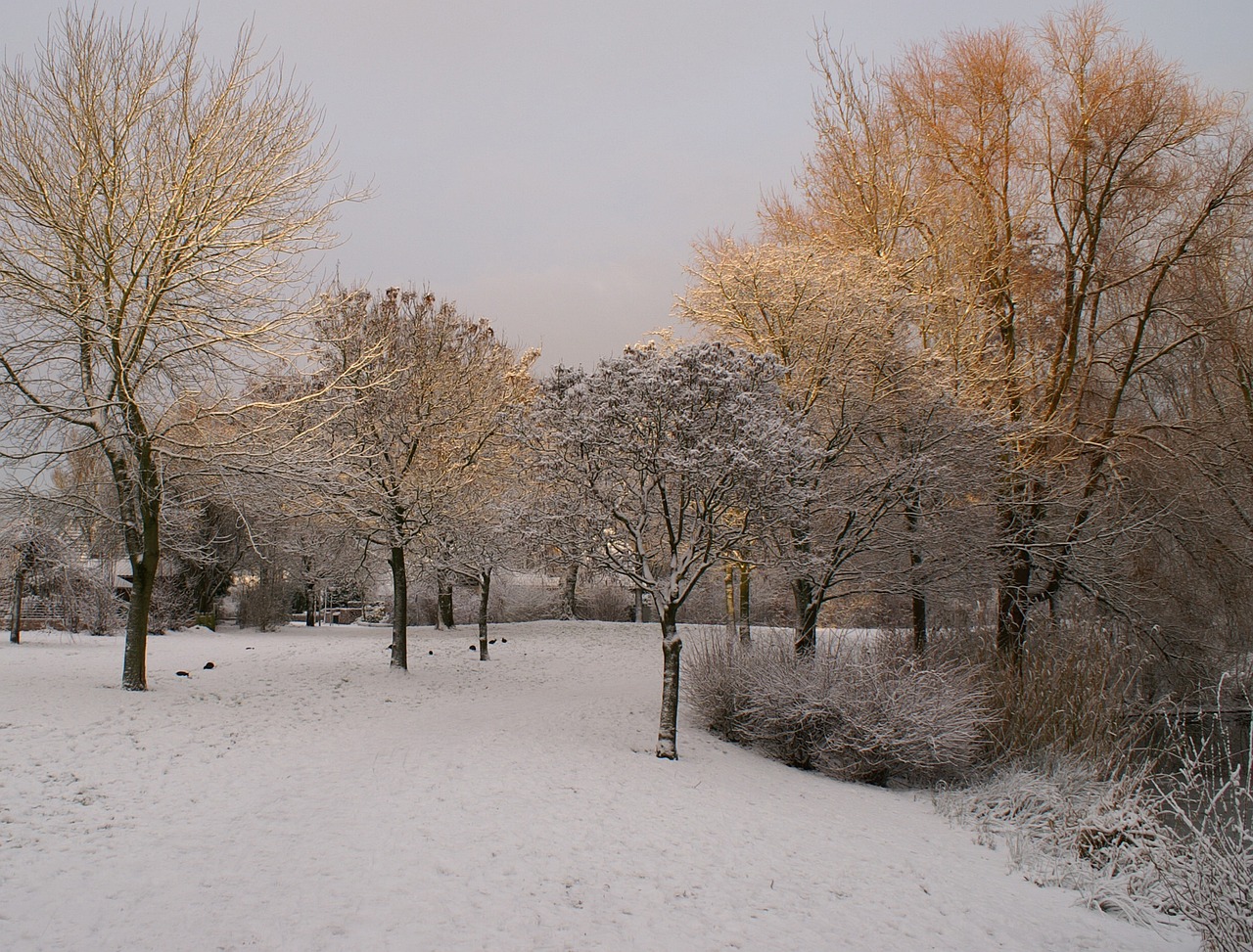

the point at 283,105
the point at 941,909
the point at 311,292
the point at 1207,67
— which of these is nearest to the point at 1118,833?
the point at 941,909

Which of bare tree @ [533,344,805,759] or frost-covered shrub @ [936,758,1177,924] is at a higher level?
bare tree @ [533,344,805,759]

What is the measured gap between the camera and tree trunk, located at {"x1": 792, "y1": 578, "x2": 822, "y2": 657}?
13828 mm

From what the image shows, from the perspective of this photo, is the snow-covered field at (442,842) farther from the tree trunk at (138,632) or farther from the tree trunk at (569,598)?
the tree trunk at (569,598)

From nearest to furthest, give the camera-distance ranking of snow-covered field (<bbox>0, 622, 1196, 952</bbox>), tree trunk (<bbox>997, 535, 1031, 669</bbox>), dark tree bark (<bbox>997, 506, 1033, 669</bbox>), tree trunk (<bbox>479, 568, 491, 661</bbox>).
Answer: snow-covered field (<bbox>0, 622, 1196, 952</bbox>), tree trunk (<bbox>997, 535, 1031, 669</bbox>), dark tree bark (<bbox>997, 506, 1033, 669</bbox>), tree trunk (<bbox>479, 568, 491, 661</bbox>)

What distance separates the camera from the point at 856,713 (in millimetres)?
11148

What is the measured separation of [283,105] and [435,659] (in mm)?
13033

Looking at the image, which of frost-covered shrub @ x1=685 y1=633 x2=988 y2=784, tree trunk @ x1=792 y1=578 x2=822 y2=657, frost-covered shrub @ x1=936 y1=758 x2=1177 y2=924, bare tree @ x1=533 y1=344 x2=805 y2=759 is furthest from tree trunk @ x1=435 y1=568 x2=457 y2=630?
frost-covered shrub @ x1=936 y1=758 x2=1177 y2=924

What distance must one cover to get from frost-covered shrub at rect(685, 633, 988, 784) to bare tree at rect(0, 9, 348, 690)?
9.21 metres

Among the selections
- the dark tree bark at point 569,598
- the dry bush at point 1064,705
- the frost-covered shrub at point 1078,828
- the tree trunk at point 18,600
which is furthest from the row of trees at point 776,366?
the dark tree bark at point 569,598

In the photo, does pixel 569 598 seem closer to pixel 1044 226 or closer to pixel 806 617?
pixel 806 617

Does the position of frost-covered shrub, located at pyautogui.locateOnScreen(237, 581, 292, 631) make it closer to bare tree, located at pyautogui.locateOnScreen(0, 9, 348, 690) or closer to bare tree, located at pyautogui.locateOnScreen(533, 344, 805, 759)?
bare tree, located at pyautogui.locateOnScreen(0, 9, 348, 690)

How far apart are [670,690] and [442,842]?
15.3 feet

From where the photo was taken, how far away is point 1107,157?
51.0ft

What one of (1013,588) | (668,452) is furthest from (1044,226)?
(668,452)
